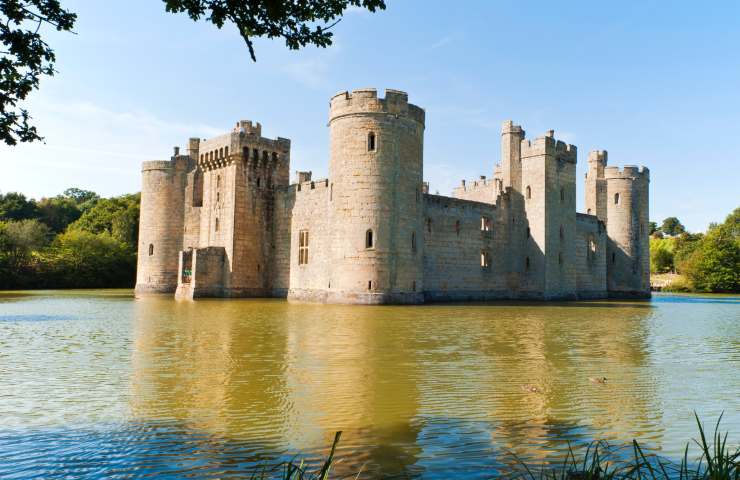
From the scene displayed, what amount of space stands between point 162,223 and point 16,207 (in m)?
40.3

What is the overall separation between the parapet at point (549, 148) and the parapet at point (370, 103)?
10.6 m

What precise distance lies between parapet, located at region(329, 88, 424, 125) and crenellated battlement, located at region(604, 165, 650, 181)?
21.9 meters

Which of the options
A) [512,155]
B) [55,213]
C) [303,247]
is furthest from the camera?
[55,213]

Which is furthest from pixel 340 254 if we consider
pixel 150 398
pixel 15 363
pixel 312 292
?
pixel 150 398

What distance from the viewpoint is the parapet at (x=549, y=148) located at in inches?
1464

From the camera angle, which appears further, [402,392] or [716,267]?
[716,267]

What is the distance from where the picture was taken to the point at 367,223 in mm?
29062

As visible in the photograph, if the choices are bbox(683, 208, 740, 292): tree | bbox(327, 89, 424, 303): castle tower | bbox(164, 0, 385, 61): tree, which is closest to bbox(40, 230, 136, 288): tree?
bbox(327, 89, 424, 303): castle tower

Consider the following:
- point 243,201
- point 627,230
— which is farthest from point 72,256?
point 627,230

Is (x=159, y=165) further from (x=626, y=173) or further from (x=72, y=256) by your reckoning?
(x=626, y=173)

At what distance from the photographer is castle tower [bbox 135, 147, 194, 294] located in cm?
3947

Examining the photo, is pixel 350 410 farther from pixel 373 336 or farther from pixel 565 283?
pixel 565 283

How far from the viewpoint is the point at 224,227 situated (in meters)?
35.4

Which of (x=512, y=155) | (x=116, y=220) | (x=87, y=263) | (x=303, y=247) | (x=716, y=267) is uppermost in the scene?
(x=512, y=155)
